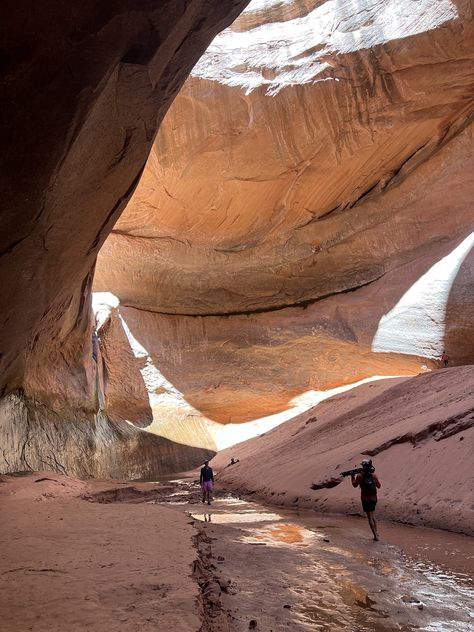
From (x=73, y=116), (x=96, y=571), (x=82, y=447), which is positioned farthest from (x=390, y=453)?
(x=82, y=447)

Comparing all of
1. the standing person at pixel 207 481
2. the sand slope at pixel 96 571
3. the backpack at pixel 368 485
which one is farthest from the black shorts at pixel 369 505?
the standing person at pixel 207 481

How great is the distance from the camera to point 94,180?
6.19 meters

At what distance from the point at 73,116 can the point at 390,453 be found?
719 cm

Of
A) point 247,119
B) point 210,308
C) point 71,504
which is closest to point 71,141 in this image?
point 71,504

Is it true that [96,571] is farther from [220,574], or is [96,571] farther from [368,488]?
[368,488]

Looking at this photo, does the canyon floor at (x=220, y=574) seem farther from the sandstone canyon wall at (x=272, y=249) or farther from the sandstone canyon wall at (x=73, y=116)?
the sandstone canyon wall at (x=272, y=249)

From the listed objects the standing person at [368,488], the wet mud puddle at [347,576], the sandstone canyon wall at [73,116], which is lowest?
the wet mud puddle at [347,576]

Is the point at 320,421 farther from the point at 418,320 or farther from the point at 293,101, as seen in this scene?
the point at 293,101

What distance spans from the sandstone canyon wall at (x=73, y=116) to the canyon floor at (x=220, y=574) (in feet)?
9.85

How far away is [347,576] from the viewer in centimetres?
477

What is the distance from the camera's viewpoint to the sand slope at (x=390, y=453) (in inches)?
285

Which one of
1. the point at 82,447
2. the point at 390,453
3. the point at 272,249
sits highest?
the point at 272,249

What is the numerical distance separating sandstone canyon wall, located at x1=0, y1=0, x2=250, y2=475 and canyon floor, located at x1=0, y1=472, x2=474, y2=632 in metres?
3.00

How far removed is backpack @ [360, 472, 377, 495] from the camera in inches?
261
